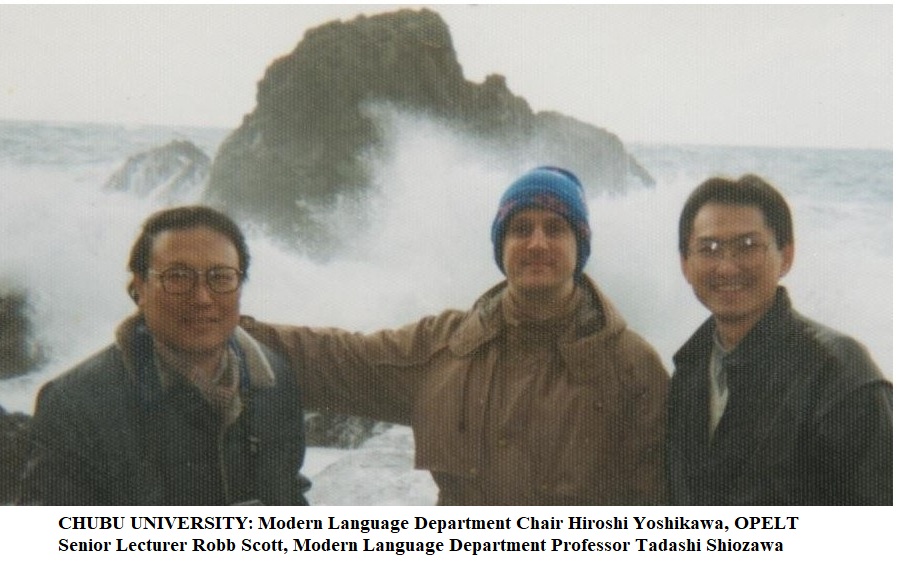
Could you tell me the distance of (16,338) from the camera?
1741 mm

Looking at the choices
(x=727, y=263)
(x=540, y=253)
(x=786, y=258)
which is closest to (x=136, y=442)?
(x=540, y=253)

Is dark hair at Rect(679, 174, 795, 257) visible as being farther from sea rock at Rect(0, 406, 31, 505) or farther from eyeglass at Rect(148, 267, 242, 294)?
sea rock at Rect(0, 406, 31, 505)

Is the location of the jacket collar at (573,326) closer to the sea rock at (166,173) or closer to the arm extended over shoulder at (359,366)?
the arm extended over shoulder at (359,366)

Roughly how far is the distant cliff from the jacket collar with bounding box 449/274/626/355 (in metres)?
0.34

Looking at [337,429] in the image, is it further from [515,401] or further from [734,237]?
[734,237]

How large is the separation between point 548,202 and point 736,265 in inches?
14.6

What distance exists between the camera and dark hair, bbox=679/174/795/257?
1534 mm

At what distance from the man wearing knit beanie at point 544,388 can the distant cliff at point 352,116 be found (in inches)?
9.6

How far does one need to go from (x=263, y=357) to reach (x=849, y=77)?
1418mm

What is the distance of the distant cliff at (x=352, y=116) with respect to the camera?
5.81 feet

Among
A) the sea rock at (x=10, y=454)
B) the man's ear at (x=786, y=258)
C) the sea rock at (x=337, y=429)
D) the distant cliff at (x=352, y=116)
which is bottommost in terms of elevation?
the sea rock at (x=10, y=454)

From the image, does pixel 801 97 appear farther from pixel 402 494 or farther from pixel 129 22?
pixel 129 22

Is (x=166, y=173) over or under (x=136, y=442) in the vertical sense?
over

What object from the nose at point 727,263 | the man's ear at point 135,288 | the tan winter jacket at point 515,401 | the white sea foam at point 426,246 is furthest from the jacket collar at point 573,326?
the man's ear at point 135,288
